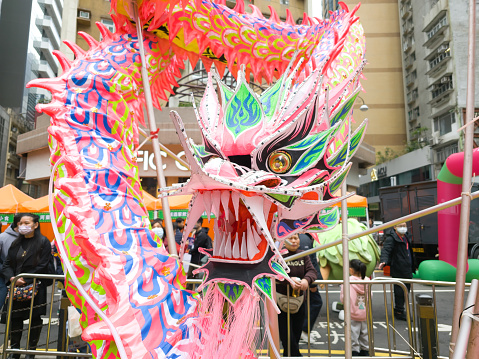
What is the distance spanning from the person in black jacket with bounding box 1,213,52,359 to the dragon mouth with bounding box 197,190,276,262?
3.42 m

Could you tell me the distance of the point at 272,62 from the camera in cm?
212

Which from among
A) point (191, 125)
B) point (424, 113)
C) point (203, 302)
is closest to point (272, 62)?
point (203, 302)

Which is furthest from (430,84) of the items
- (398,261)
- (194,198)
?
(194,198)

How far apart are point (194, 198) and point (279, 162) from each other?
0.28 m

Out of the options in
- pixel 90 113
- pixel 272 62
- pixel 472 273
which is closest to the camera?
pixel 90 113

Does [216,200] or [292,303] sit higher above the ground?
[216,200]

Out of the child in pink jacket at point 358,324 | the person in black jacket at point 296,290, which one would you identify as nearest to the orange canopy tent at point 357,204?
the child in pink jacket at point 358,324

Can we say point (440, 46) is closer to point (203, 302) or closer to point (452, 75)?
point (452, 75)

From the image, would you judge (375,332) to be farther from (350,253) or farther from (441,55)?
(441,55)

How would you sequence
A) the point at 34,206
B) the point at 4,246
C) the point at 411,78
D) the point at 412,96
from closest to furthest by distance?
1. the point at 4,246
2. the point at 34,206
3. the point at 412,96
4. the point at 411,78

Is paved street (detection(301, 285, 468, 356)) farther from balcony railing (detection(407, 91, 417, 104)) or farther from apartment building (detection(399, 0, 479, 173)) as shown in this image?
balcony railing (detection(407, 91, 417, 104))

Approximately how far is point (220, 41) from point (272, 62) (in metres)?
0.36

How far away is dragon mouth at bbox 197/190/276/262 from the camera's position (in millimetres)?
1049

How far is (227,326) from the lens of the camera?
3.59ft
